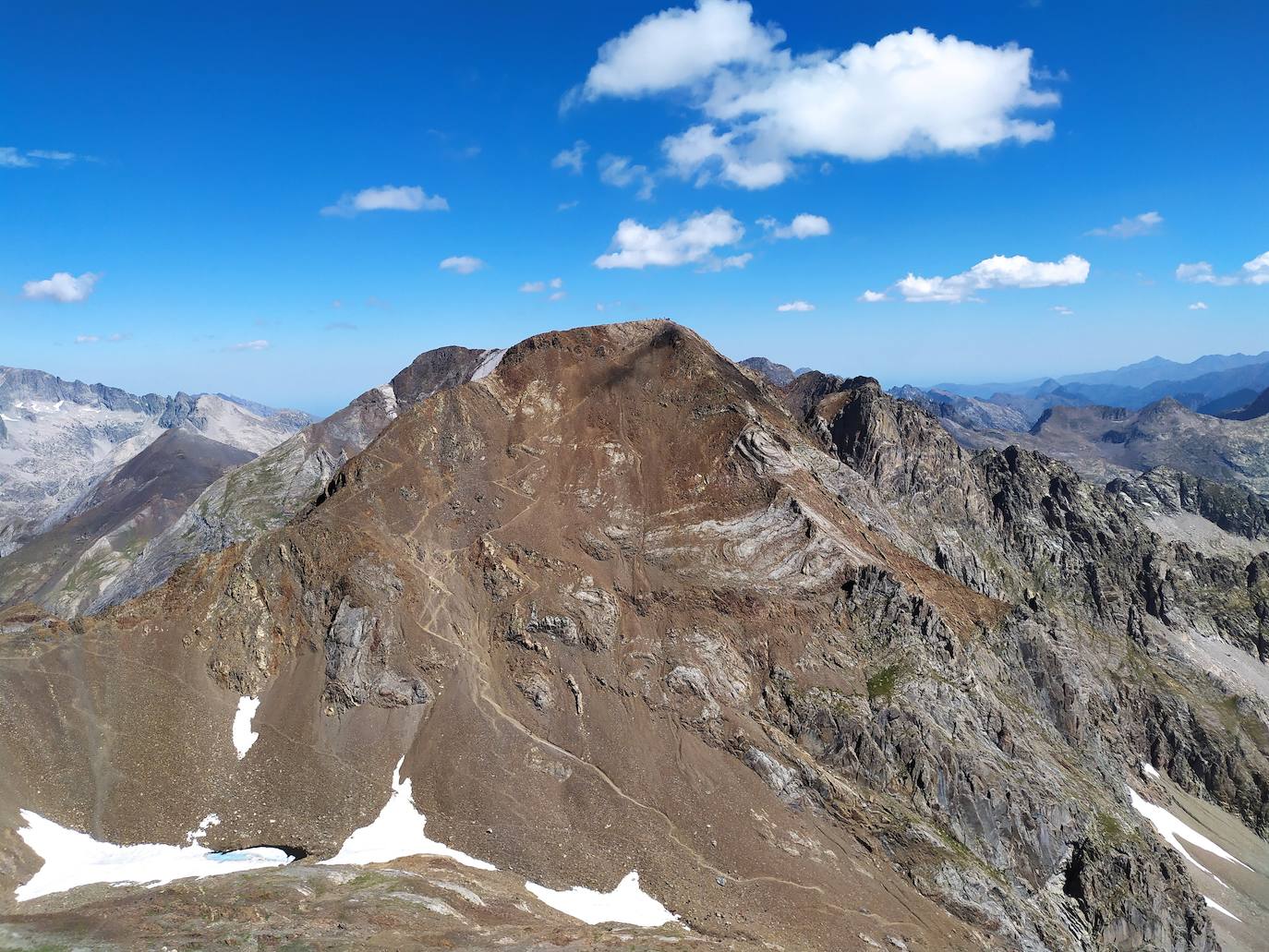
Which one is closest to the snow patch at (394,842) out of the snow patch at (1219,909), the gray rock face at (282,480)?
the snow patch at (1219,909)

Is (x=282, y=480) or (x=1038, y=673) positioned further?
A: (x=282, y=480)

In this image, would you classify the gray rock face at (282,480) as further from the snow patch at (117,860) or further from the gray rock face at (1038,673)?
the snow patch at (117,860)

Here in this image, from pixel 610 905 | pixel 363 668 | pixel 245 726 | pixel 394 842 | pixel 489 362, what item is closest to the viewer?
pixel 610 905

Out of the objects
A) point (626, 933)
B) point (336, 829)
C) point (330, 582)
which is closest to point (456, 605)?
point (330, 582)

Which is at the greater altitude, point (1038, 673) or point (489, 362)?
point (489, 362)

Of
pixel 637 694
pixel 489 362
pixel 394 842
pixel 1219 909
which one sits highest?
pixel 489 362

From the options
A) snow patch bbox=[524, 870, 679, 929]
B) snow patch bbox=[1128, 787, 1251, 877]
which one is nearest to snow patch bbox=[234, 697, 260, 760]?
snow patch bbox=[524, 870, 679, 929]

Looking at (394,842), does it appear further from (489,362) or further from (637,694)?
(489,362)

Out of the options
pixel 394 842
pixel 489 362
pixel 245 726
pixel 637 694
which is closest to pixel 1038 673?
pixel 637 694
